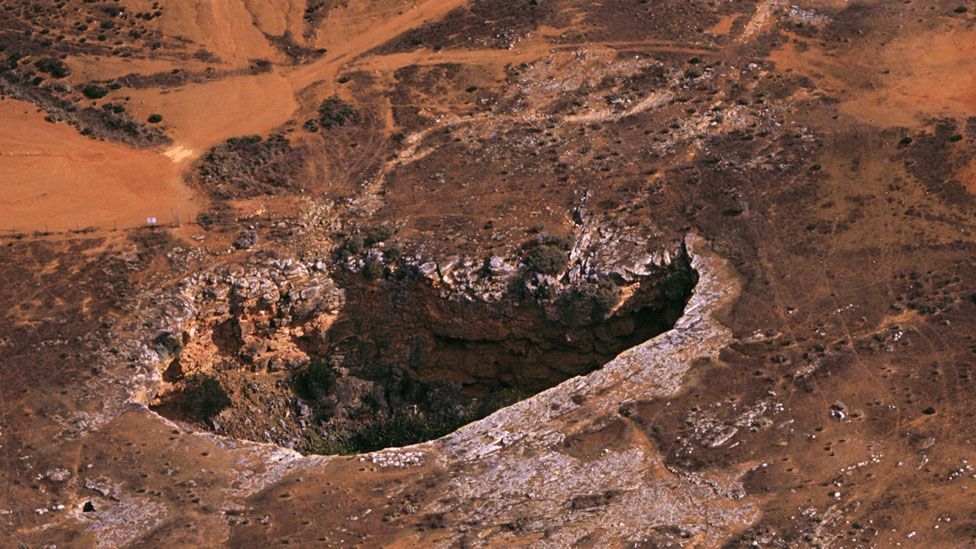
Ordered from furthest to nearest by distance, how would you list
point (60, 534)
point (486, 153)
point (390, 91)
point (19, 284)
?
point (390, 91) < point (486, 153) < point (19, 284) < point (60, 534)

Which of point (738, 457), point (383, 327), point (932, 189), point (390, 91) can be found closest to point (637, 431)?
point (738, 457)

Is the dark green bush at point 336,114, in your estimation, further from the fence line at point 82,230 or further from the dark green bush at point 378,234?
the fence line at point 82,230

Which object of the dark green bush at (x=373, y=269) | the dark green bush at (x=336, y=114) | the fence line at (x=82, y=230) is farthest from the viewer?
the dark green bush at (x=336, y=114)

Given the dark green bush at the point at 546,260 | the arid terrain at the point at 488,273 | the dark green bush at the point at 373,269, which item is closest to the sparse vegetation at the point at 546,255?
the dark green bush at the point at 546,260

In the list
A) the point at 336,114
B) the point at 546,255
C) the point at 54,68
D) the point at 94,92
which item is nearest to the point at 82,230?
the point at 94,92

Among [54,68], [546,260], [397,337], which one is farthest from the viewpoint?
[54,68]

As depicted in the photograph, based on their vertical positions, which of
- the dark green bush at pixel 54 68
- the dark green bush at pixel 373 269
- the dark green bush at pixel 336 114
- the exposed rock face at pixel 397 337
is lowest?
the exposed rock face at pixel 397 337

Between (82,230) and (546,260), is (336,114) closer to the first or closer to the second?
(82,230)

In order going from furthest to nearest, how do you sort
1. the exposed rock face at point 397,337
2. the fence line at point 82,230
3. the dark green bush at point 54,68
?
the dark green bush at point 54,68 → the fence line at point 82,230 → the exposed rock face at point 397,337

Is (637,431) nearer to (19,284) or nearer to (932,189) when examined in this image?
(932,189)
